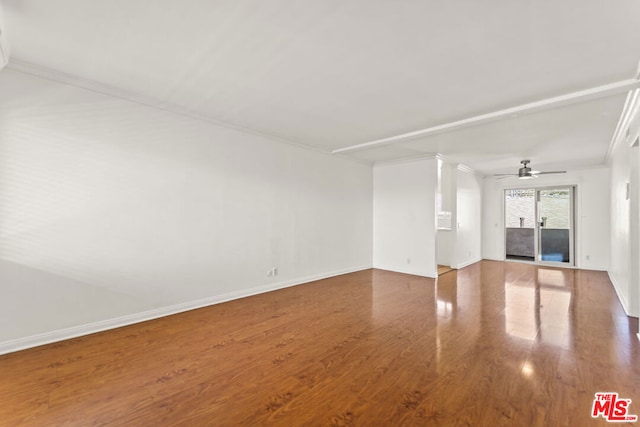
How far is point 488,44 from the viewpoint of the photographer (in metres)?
2.10

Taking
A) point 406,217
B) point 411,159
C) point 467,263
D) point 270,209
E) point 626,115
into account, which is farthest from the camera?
point 467,263

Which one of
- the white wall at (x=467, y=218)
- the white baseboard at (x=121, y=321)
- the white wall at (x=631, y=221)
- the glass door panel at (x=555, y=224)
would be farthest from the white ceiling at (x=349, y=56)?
the glass door panel at (x=555, y=224)

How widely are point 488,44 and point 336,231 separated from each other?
411cm

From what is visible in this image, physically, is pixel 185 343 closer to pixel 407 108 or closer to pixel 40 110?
pixel 40 110

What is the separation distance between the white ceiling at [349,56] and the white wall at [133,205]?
1.15 ft

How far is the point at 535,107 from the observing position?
3152 millimetres

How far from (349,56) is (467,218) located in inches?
241

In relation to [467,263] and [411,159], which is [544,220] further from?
[411,159]

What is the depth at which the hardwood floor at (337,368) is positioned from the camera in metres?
→ 1.80

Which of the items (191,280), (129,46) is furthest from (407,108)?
(191,280)

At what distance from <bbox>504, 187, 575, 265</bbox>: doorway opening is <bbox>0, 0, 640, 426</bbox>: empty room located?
2.48 m

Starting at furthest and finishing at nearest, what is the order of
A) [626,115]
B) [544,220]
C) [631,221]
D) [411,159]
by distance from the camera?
[544,220], [411,159], [631,221], [626,115]

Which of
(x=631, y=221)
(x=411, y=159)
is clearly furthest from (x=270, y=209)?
(x=631, y=221)

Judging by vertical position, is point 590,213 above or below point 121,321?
above
